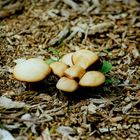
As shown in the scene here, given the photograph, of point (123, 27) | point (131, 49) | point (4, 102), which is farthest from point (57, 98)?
point (123, 27)

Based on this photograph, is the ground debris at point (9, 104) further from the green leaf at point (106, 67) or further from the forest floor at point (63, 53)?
the green leaf at point (106, 67)

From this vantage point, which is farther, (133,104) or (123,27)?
(123,27)

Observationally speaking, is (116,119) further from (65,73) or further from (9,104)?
(9,104)

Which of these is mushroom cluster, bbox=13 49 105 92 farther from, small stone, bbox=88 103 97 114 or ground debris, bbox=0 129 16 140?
ground debris, bbox=0 129 16 140

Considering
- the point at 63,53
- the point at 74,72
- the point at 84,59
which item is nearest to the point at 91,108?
the point at 74,72

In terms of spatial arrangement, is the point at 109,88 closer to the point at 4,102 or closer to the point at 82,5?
the point at 4,102

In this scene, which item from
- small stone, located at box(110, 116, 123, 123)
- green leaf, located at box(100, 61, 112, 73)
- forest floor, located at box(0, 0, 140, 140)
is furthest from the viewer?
green leaf, located at box(100, 61, 112, 73)

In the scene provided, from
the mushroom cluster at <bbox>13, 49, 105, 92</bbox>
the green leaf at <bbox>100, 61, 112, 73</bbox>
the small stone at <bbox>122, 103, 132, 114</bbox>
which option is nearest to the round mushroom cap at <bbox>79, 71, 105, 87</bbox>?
the mushroom cluster at <bbox>13, 49, 105, 92</bbox>

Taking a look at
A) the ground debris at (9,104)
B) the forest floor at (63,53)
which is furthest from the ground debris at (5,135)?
the ground debris at (9,104)
